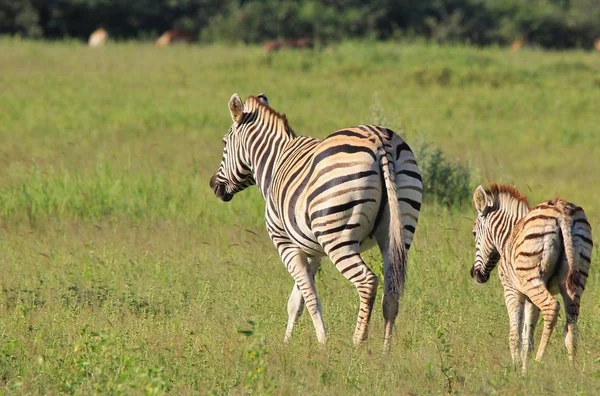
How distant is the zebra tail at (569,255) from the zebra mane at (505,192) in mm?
952

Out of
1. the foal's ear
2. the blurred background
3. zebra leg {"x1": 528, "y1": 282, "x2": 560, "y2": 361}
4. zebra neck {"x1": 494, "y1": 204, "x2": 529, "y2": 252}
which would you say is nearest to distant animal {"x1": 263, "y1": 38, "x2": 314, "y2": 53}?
the blurred background

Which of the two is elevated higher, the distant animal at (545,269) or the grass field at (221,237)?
the distant animal at (545,269)

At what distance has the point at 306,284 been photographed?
23.6ft

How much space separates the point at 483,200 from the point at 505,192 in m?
0.17

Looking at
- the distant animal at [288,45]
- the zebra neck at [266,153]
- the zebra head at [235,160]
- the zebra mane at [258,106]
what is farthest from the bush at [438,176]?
the distant animal at [288,45]

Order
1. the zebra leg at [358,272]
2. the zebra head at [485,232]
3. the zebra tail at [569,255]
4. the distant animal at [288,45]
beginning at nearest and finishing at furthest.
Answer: the zebra tail at [569,255]
the zebra leg at [358,272]
the zebra head at [485,232]
the distant animal at [288,45]

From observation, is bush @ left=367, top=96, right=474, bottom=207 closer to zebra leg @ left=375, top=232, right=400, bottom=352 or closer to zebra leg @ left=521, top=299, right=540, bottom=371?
zebra leg @ left=521, top=299, right=540, bottom=371

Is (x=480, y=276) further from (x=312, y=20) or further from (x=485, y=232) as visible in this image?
(x=312, y=20)

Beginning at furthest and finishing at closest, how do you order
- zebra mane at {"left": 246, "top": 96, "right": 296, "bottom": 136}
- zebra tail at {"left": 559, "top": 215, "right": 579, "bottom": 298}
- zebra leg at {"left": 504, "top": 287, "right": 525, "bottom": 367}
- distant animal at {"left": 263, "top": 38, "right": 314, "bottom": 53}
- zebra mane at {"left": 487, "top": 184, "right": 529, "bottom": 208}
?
distant animal at {"left": 263, "top": 38, "right": 314, "bottom": 53} < zebra mane at {"left": 246, "top": 96, "right": 296, "bottom": 136} < zebra mane at {"left": 487, "top": 184, "right": 529, "bottom": 208} < zebra leg at {"left": 504, "top": 287, "right": 525, "bottom": 367} < zebra tail at {"left": 559, "top": 215, "right": 579, "bottom": 298}

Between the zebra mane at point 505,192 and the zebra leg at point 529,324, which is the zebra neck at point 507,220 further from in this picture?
the zebra leg at point 529,324

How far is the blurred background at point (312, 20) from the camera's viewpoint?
4366cm

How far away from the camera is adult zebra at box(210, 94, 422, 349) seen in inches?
262

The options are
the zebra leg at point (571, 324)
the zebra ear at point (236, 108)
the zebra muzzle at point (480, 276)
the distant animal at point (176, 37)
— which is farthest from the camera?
the distant animal at point (176, 37)

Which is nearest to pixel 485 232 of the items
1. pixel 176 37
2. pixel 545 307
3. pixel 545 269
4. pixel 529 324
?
pixel 529 324
